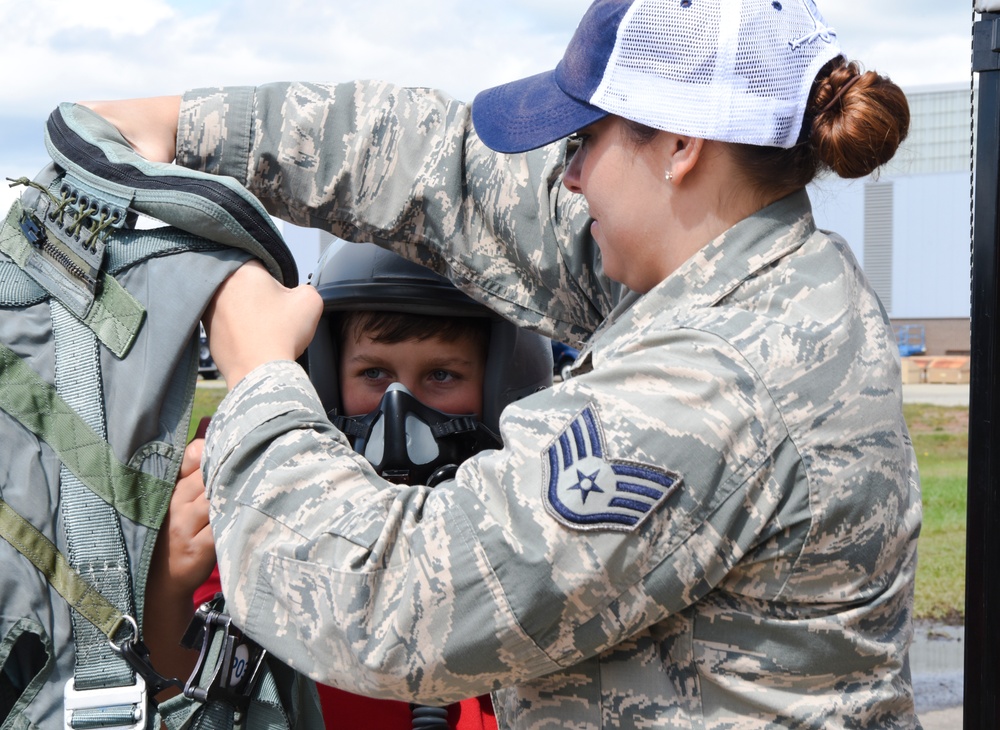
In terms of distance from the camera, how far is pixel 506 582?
61.2 inches

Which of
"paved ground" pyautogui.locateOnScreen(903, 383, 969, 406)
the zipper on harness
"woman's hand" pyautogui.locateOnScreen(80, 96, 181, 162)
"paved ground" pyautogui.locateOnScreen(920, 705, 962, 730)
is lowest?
"paved ground" pyautogui.locateOnScreen(903, 383, 969, 406)

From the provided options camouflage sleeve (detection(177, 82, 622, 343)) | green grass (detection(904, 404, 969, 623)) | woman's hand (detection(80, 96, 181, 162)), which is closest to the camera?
woman's hand (detection(80, 96, 181, 162))

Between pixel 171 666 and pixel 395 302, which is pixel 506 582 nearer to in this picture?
pixel 171 666

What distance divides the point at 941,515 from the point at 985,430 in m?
8.41

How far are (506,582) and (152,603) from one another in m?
0.72

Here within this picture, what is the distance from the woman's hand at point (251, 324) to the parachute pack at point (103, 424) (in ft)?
0.11

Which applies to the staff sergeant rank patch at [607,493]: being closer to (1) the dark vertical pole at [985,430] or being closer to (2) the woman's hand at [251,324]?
(2) the woman's hand at [251,324]

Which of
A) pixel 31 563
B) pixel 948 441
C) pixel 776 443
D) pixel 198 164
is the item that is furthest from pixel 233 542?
pixel 948 441

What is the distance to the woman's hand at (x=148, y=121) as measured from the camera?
2.14 m

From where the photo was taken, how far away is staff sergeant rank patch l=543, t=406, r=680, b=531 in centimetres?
154

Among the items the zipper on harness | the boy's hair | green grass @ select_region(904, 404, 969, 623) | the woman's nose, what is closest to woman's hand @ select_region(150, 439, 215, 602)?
the zipper on harness

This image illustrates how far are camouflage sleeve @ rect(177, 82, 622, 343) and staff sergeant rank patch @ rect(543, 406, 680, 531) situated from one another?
0.81 m

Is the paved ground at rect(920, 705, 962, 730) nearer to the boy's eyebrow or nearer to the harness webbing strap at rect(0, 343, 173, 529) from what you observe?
the boy's eyebrow

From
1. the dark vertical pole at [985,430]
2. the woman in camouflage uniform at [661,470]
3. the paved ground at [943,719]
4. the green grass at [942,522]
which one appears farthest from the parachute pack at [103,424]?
the paved ground at [943,719]
